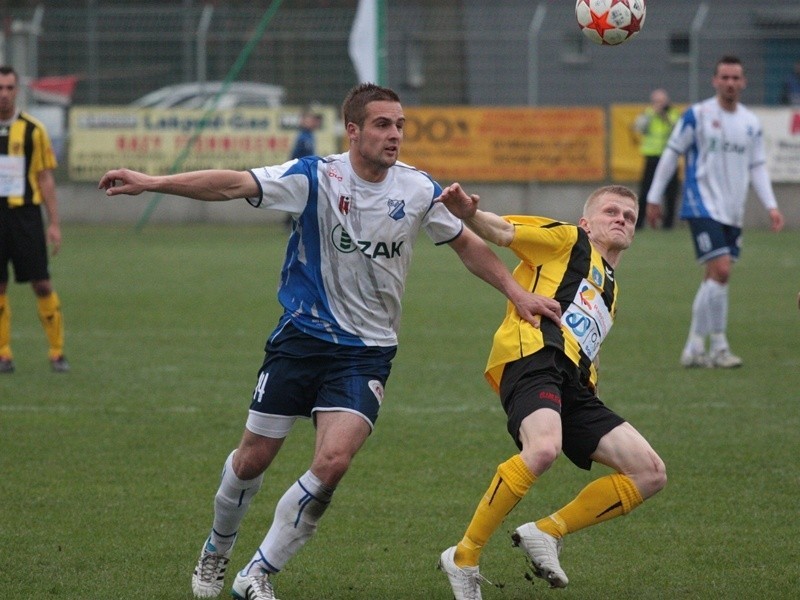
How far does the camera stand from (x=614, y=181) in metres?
24.8

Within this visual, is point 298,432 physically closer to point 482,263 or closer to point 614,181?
point 482,263

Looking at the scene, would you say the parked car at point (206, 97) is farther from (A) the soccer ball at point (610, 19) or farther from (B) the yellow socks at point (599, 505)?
(B) the yellow socks at point (599, 505)

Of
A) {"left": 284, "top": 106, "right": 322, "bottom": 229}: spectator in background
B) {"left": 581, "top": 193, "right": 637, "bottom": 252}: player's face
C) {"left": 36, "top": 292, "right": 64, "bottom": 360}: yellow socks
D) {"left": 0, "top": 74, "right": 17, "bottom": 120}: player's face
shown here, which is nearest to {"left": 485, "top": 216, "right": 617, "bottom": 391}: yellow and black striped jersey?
{"left": 581, "top": 193, "right": 637, "bottom": 252}: player's face

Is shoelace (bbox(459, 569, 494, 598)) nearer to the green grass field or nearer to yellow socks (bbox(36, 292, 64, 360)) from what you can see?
the green grass field

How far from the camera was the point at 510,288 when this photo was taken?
5277mm

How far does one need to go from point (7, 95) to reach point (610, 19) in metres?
5.21

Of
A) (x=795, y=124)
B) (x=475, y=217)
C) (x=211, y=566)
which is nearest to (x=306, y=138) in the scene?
(x=795, y=124)

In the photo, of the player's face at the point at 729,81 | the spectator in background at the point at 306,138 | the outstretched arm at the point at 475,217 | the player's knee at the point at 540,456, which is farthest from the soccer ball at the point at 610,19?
the spectator in background at the point at 306,138

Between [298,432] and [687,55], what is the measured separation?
60.4 feet

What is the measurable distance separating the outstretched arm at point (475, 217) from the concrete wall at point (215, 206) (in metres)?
19.2

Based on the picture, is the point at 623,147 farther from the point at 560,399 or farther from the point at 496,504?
the point at 496,504

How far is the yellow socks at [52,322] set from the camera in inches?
412

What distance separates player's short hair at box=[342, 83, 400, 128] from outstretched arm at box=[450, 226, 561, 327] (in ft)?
2.22

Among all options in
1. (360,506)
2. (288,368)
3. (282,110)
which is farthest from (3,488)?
(282,110)
